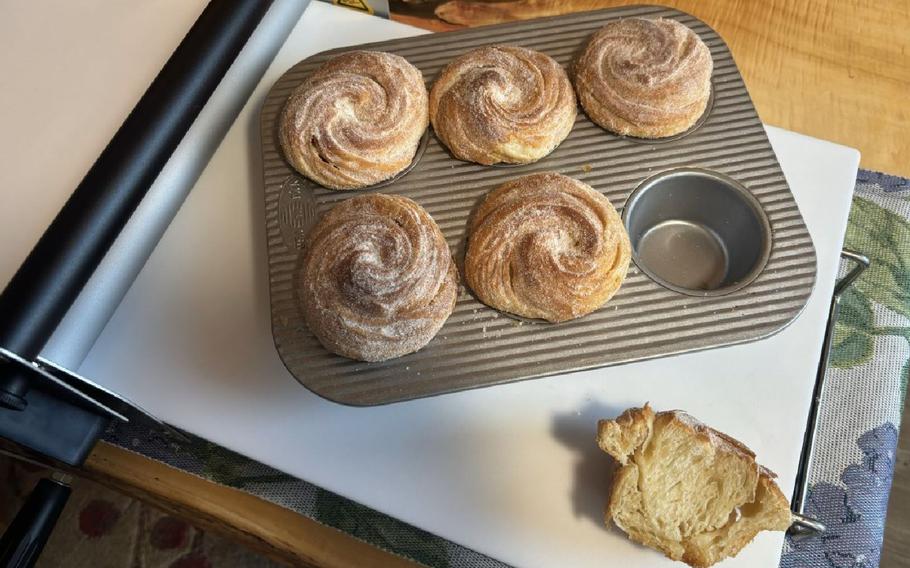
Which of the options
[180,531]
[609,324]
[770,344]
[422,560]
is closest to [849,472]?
[770,344]

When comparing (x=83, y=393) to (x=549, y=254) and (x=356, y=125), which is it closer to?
(x=356, y=125)

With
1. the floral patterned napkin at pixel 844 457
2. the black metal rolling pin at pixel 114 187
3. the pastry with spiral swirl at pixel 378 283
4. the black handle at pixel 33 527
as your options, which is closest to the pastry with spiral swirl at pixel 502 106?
the pastry with spiral swirl at pixel 378 283

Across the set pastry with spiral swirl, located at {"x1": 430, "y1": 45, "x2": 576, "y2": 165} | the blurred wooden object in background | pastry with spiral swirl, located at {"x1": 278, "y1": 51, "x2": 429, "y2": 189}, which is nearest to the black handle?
pastry with spiral swirl, located at {"x1": 278, "y1": 51, "x2": 429, "y2": 189}

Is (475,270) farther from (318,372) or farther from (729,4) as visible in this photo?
(729,4)

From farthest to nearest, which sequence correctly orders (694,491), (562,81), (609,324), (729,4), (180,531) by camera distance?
1. (180,531)
2. (729,4)
3. (562,81)
4. (609,324)
5. (694,491)

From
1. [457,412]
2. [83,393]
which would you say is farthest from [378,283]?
[83,393]

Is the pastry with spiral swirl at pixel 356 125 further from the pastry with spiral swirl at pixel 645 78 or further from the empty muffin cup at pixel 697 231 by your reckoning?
the empty muffin cup at pixel 697 231
